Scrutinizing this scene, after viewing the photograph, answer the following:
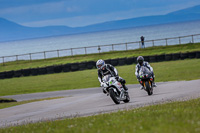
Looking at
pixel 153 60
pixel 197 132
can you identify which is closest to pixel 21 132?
pixel 197 132

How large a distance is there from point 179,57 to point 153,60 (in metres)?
2.42

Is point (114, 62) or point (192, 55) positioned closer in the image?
point (192, 55)

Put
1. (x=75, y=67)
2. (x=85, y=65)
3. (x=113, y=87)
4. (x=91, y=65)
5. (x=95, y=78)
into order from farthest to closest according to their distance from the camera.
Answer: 1. (x=75, y=67)
2. (x=85, y=65)
3. (x=91, y=65)
4. (x=95, y=78)
5. (x=113, y=87)

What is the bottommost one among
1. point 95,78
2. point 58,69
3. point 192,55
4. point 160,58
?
point 95,78

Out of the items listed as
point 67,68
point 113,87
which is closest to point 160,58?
point 67,68

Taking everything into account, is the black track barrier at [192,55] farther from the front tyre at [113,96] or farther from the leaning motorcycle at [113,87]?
the front tyre at [113,96]

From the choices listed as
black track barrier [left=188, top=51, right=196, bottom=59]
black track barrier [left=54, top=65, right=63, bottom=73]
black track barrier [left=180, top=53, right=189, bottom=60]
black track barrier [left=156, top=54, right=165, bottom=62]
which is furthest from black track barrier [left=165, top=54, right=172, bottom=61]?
black track barrier [left=54, top=65, right=63, bottom=73]

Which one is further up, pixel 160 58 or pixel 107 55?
pixel 107 55

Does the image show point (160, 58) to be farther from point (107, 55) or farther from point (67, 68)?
point (107, 55)

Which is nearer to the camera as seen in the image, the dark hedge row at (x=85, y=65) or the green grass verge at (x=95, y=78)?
the green grass verge at (x=95, y=78)

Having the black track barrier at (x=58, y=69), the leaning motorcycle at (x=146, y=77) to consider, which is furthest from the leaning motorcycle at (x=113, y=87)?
the black track barrier at (x=58, y=69)

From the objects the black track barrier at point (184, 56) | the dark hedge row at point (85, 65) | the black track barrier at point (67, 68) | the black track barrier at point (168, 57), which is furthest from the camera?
the black track barrier at point (67, 68)

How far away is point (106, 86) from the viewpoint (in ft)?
46.1

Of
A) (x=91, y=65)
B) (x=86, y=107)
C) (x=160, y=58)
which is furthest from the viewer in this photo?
(x=91, y=65)
